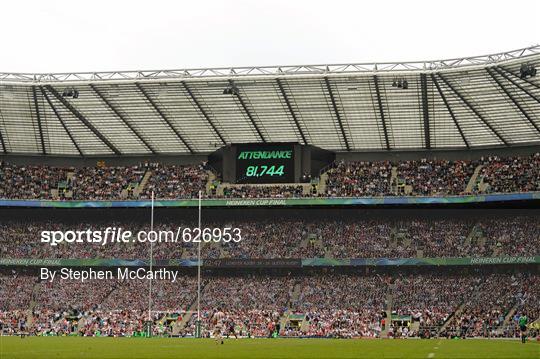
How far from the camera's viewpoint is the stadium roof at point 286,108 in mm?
56500

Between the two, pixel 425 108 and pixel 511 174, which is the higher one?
pixel 425 108

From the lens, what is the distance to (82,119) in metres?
67.4

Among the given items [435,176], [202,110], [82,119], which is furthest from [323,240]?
[82,119]

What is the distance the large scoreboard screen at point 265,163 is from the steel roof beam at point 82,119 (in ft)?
36.7

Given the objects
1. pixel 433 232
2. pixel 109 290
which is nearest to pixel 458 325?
pixel 433 232

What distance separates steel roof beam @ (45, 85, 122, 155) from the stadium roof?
14 cm

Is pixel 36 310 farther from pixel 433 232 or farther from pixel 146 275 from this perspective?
pixel 433 232

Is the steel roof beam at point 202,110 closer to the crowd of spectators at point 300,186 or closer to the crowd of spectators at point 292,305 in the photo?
the crowd of spectators at point 300,186

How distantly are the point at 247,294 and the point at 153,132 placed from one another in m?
→ 14.7

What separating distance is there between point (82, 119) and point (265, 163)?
14689mm

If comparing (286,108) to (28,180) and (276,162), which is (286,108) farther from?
(28,180)

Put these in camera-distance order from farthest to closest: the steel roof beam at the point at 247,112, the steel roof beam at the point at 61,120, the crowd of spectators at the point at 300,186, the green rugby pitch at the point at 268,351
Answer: the crowd of spectators at the point at 300,186 < the steel roof beam at the point at 61,120 < the steel roof beam at the point at 247,112 < the green rugby pitch at the point at 268,351

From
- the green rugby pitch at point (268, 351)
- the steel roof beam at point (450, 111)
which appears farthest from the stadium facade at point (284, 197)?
the green rugby pitch at point (268, 351)

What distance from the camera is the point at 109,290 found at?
2785 inches
